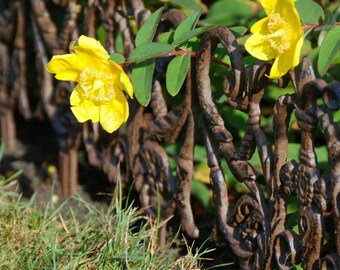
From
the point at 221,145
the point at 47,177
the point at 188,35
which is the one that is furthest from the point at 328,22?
the point at 47,177

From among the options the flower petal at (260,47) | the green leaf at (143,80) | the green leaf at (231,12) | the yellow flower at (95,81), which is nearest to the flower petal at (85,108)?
the yellow flower at (95,81)

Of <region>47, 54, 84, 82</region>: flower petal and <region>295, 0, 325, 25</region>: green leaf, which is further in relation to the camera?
<region>47, 54, 84, 82</region>: flower petal

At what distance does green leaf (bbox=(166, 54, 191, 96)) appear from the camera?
7.36ft

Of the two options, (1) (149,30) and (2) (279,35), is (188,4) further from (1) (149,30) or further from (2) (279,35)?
(2) (279,35)

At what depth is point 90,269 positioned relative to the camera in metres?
2.32

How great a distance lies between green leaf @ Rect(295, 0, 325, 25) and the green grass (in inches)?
26.6

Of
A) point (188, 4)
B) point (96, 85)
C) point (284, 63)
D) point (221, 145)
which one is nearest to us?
point (284, 63)

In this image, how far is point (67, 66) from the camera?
7.43 ft

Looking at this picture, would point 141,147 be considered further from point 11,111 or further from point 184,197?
point 11,111

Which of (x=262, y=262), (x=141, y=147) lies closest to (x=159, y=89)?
(x=141, y=147)

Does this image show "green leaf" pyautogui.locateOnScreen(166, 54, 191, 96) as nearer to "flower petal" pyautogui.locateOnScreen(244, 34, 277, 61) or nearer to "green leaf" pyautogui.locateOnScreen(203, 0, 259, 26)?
"flower petal" pyautogui.locateOnScreen(244, 34, 277, 61)

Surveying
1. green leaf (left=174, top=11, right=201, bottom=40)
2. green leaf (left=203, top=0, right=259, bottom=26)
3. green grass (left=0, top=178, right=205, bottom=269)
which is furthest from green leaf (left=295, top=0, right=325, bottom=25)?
green leaf (left=203, top=0, right=259, bottom=26)

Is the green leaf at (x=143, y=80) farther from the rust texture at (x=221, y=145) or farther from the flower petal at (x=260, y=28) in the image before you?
the flower petal at (x=260, y=28)

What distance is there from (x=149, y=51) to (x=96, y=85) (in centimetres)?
16
